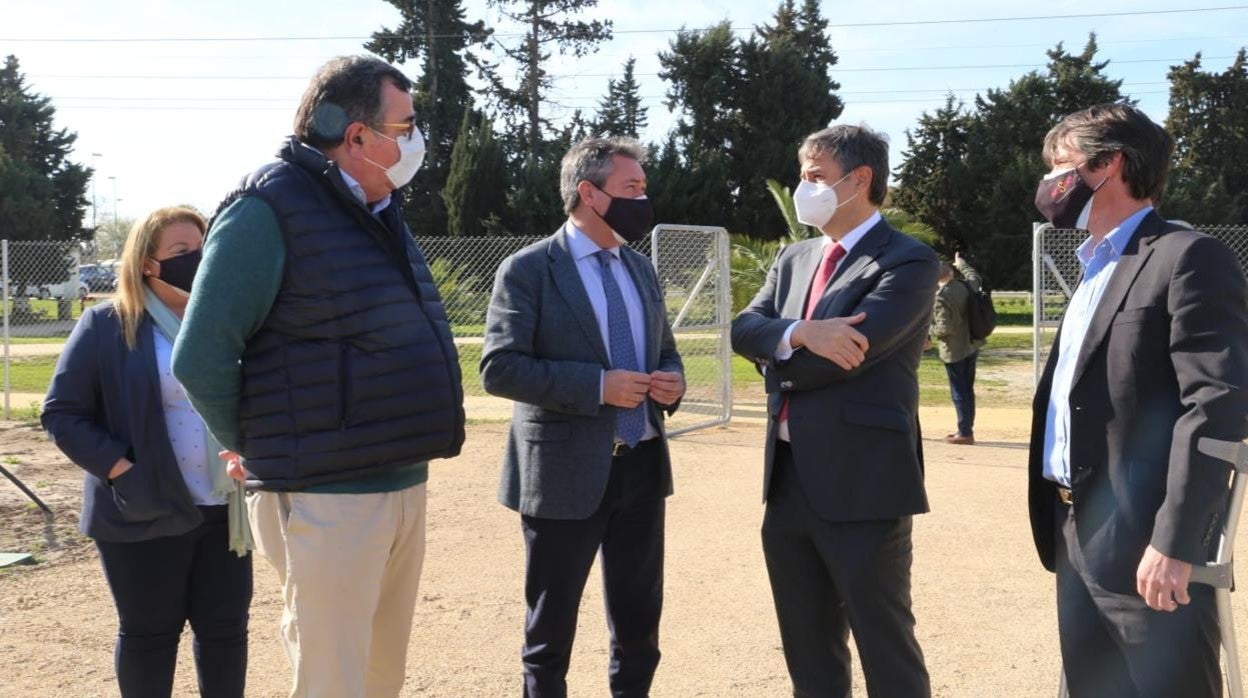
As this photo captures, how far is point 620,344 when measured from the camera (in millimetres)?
3785

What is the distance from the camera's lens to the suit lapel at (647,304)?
3.90m

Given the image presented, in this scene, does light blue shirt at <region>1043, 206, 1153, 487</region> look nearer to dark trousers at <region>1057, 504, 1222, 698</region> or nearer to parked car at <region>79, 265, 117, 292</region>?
dark trousers at <region>1057, 504, 1222, 698</region>

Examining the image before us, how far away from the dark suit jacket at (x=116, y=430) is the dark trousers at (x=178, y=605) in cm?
8

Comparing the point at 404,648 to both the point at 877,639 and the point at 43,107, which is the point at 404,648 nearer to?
the point at 877,639

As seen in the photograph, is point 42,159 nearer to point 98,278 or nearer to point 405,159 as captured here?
point 98,278

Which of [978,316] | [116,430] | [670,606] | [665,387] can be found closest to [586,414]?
[665,387]

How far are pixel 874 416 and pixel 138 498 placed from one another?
92.6 inches

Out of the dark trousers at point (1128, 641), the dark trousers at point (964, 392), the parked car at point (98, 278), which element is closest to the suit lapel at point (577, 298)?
the dark trousers at point (1128, 641)

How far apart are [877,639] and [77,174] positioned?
138ft

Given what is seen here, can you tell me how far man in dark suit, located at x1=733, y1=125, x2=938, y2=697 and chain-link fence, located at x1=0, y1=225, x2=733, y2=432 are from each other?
512cm

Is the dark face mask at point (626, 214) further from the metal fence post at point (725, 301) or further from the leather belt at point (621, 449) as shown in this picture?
the metal fence post at point (725, 301)

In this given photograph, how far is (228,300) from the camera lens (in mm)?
2547

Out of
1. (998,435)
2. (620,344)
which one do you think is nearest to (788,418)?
(620,344)

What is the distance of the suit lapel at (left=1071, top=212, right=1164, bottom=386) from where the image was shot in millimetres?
2752
